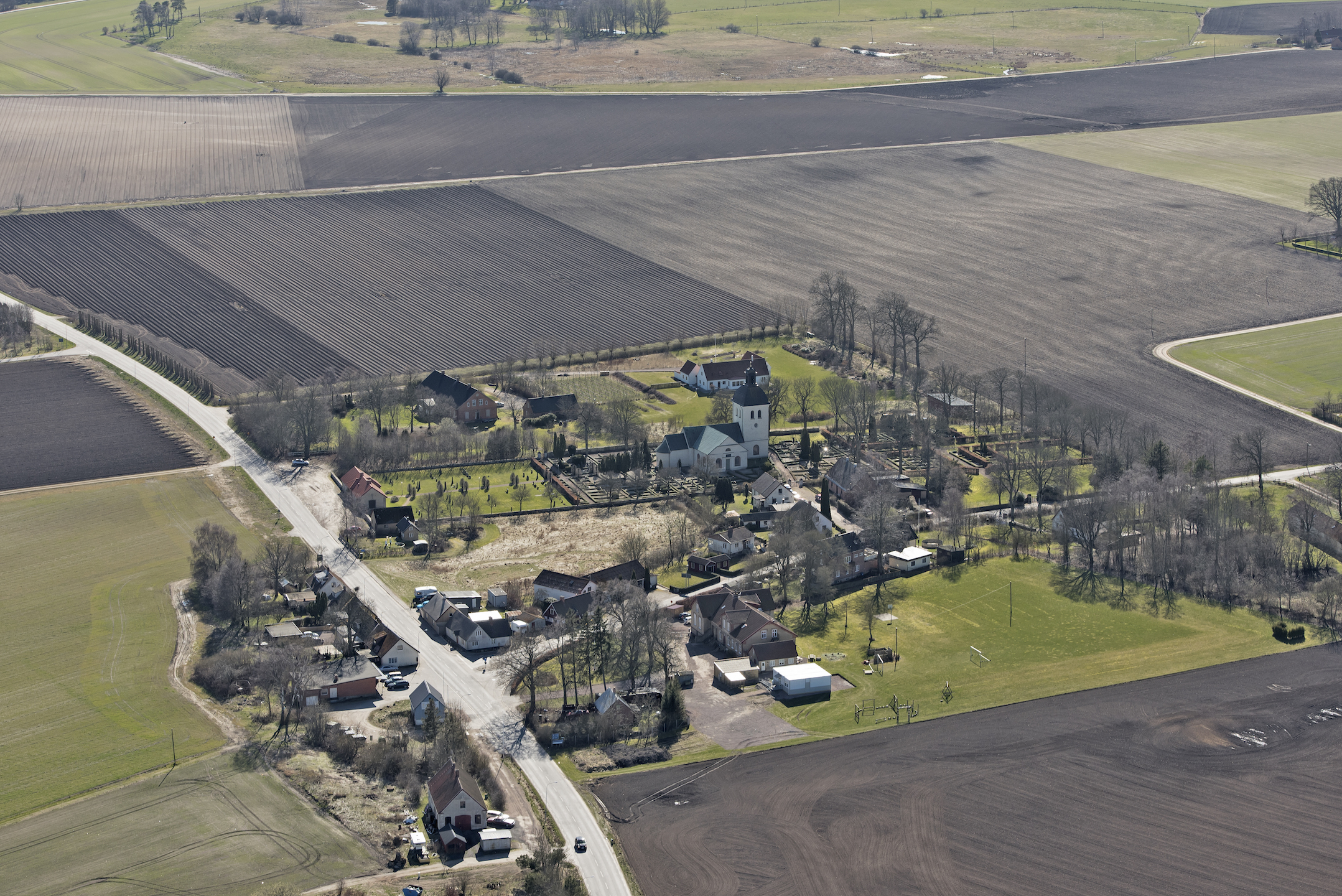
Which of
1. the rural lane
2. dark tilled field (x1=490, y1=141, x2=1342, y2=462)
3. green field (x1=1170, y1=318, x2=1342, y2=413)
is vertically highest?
dark tilled field (x1=490, y1=141, x2=1342, y2=462)

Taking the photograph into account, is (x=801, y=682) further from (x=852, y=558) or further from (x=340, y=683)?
(x=340, y=683)

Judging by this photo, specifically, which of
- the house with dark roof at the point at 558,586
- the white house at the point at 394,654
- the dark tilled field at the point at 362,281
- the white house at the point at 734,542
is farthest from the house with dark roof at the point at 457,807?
the dark tilled field at the point at 362,281

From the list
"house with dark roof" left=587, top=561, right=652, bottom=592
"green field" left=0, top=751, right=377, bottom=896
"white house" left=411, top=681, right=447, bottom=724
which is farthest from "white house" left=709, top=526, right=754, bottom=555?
"green field" left=0, top=751, right=377, bottom=896

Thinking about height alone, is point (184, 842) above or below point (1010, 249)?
below

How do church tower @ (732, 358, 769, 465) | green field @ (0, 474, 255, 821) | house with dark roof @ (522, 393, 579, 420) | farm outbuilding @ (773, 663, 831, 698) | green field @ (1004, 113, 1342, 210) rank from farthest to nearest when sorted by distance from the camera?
green field @ (1004, 113, 1342, 210)
house with dark roof @ (522, 393, 579, 420)
church tower @ (732, 358, 769, 465)
farm outbuilding @ (773, 663, 831, 698)
green field @ (0, 474, 255, 821)

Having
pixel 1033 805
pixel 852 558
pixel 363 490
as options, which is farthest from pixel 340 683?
pixel 1033 805

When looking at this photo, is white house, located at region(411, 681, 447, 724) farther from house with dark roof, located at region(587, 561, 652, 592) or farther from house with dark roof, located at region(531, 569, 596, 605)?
house with dark roof, located at region(587, 561, 652, 592)
